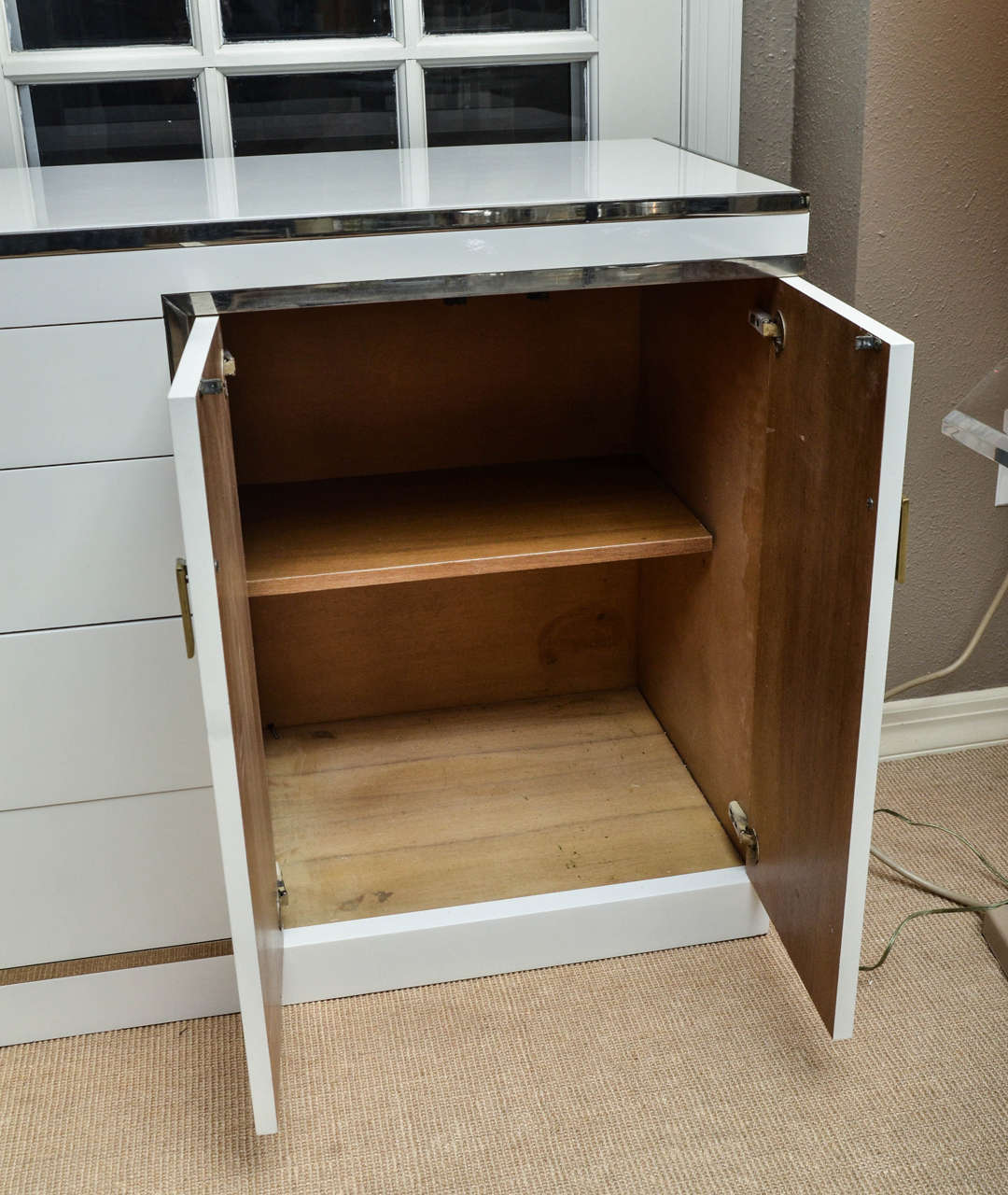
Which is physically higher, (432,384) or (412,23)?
(412,23)

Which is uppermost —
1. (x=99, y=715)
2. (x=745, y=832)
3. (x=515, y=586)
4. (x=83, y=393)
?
(x=83, y=393)

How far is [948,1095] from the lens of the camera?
110 centimetres

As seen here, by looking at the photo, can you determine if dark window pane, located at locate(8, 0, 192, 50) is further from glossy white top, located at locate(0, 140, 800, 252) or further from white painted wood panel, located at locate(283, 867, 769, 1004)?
white painted wood panel, located at locate(283, 867, 769, 1004)

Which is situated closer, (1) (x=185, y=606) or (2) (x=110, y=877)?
(1) (x=185, y=606)

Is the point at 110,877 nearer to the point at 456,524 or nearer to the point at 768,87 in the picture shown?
the point at 456,524

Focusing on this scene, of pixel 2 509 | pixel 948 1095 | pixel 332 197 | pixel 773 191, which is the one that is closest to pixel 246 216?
pixel 332 197

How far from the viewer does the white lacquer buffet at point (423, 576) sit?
96cm

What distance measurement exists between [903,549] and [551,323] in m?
0.68

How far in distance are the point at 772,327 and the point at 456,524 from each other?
420mm

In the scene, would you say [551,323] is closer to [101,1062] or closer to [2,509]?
[2,509]

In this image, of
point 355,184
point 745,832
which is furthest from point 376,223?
point 745,832

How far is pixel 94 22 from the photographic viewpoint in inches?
51.3

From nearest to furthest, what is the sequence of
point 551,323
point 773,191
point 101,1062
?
1. point 773,191
2. point 101,1062
3. point 551,323

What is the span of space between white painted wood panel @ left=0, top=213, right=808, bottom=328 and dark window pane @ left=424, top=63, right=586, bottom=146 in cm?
48
